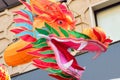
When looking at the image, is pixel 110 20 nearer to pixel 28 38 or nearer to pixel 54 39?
pixel 28 38

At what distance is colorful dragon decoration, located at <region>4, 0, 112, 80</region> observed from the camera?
6.49 metres

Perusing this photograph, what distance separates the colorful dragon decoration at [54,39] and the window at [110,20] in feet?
9.62

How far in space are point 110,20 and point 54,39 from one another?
11.9 ft

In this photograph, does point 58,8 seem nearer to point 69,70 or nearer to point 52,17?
point 52,17

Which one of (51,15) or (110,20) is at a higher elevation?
(110,20)

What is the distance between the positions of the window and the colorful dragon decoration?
9.62 ft

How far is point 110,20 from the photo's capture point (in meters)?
9.91

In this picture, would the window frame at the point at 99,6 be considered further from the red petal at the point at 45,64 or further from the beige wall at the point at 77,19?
the red petal at the point at 45,64

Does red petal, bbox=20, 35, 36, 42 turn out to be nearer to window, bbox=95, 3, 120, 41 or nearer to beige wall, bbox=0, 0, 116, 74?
window, bbox=95, 3, 120, 41

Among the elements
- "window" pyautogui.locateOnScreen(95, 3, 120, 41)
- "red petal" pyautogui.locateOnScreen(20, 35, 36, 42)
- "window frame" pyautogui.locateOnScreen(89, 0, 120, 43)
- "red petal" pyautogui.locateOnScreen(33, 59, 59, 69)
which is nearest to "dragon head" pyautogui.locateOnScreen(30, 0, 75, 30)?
"red petal" pyautogui.locateOnScreen(20, 35, 36, 42)

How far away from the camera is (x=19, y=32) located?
6.98 m

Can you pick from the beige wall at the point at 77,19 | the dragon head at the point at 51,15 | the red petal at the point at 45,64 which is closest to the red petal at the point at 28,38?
the dragon head at the point at 51,15

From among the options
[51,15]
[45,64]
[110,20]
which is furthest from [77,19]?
[45,64]

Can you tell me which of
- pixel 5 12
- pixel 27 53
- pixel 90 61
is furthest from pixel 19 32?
pixel 5 12
